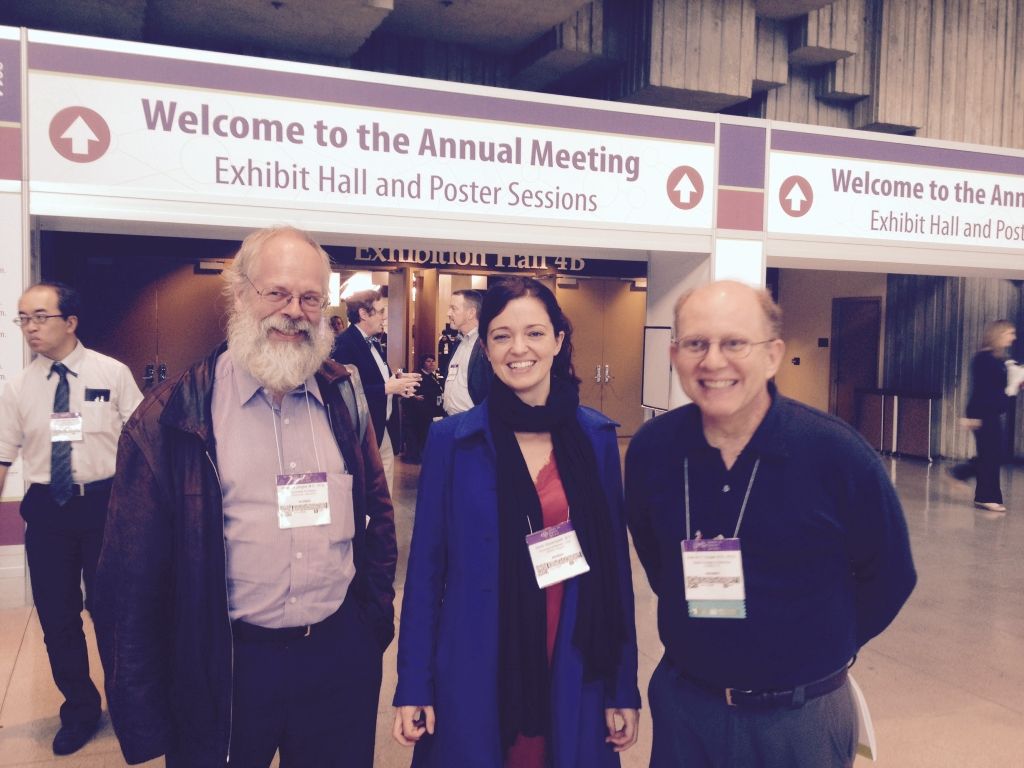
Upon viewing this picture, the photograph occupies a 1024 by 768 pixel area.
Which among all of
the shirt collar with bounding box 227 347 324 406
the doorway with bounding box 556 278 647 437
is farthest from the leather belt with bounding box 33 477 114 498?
the doorway with bounding box 556 278 647 437

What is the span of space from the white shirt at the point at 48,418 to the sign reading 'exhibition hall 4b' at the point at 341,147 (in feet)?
5.25

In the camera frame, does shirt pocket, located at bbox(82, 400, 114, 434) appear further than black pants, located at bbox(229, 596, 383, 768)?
Yes

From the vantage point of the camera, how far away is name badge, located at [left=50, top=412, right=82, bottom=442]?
294cm

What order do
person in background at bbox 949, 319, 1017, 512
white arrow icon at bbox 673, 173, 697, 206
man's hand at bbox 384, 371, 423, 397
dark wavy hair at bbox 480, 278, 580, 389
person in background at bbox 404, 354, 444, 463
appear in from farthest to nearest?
person in background at bbox 404, 354, 444, 463
person in background at bbox 949, 319, 1017, 512
white arrow icon at bbox 673, 173, 697, 206
man's hand at bbox 384, 371, 423, 397
dark wavy hair at bbox 480, 278, 580, 389

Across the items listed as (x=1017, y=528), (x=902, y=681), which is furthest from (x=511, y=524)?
(x=1017, y=528)

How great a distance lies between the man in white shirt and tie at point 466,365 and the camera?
16.2 ft

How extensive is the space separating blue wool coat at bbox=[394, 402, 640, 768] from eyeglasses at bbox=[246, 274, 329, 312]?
40 cm

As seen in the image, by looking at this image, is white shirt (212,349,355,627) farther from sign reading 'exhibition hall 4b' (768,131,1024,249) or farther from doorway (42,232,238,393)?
doorway (42,232,238,393)

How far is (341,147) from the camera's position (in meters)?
4.65

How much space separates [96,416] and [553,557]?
2.20m

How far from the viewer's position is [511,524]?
1714 millimetres

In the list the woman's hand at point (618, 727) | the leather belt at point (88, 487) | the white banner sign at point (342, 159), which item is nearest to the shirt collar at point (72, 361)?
the leather belt at point (88, 487)

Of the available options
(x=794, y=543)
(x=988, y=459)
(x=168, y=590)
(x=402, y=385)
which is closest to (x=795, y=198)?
(x=402, y=385)

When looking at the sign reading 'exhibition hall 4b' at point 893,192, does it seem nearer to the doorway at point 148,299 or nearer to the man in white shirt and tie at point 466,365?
the man in white shirt and tie at point 466,365
